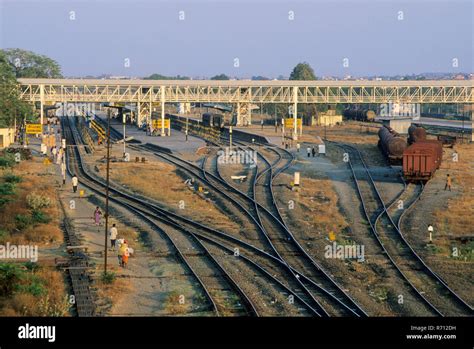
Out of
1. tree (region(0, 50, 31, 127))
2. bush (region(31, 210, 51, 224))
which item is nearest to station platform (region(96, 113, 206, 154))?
tree (region(0, 50, 31, 127))

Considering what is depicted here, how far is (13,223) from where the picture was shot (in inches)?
1216

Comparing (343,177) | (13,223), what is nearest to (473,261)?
(13,223)

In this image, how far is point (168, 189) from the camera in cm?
4222

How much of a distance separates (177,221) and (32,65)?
98374 millimetres

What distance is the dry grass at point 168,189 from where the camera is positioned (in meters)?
34.4

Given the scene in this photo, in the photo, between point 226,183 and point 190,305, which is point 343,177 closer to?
point 226,183

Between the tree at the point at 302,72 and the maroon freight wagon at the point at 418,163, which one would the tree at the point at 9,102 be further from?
the tree at the point at 302,72

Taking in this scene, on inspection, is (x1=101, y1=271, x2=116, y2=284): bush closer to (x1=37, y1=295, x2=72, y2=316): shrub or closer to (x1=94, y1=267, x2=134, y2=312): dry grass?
(x1=94, y1=267, x2=134, y2=312): dry grass

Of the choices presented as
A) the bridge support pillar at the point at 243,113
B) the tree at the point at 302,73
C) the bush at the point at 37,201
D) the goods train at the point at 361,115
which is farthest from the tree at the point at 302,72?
the bush at the point at 37,201

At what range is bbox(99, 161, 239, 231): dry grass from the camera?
113ft

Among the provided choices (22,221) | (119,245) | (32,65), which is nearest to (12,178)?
(22,221)

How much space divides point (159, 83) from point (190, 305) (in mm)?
61928

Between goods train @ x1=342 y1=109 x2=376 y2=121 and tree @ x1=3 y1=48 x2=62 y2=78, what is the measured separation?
46379mm
